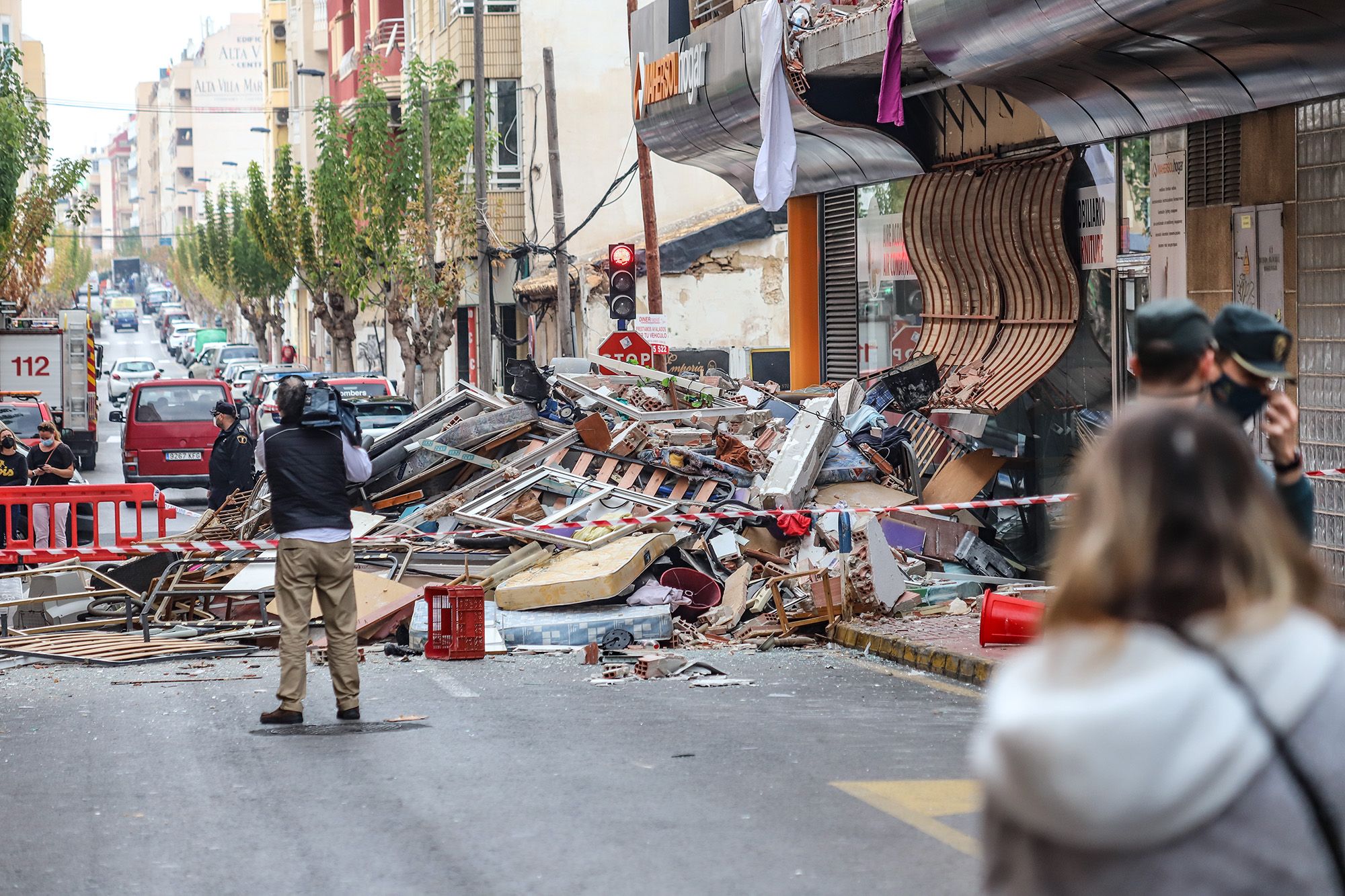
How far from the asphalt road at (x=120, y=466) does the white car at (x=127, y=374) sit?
0.54 meters

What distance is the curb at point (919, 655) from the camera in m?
10.2

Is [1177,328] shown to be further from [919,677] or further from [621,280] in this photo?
[621,280]

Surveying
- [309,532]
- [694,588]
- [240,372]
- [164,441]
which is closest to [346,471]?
[309,532]

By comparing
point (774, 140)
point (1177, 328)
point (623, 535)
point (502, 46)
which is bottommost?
point (623, 535)

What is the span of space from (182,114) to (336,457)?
16864cm

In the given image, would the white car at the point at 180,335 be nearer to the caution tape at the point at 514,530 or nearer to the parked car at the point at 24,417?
the parked car at the point at 24,417

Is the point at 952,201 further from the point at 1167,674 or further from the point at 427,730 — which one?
the point at 1167,674

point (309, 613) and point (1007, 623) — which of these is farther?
point (1007, 623)

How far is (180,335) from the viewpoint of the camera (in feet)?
310

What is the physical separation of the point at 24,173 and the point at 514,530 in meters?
28.1

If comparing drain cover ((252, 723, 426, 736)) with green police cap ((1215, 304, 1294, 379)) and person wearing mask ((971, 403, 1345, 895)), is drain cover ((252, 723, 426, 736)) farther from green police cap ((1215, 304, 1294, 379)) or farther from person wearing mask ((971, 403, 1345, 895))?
person wearing mask ((971, 403, 1345, 895))

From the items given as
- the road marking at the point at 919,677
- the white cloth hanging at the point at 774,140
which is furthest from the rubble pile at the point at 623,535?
the white cloth hanging at the point at 774,140

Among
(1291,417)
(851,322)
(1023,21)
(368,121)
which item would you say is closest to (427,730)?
(1291,417)

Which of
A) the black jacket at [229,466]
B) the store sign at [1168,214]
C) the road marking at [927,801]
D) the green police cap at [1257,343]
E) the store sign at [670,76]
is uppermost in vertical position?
the store sign at [670,76]
